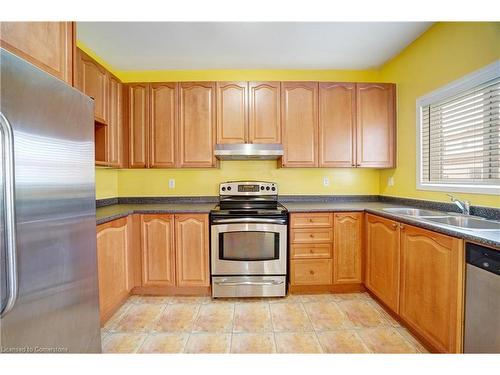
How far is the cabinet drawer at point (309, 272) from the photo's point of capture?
250cm

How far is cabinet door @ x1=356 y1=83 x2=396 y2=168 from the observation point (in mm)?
2789

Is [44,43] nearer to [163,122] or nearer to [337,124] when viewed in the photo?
[163,122]

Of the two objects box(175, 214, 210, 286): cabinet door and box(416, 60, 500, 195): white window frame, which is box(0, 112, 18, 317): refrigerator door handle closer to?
box(175, 214, 210, 286): cabinet door

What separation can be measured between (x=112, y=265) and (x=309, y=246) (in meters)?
1.80

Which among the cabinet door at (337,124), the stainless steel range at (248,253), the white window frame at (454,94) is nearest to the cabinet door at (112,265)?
the stainless steel range at (248,253)

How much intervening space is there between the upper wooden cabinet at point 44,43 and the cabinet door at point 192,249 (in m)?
1.49

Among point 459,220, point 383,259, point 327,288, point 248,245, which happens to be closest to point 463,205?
point 459,220

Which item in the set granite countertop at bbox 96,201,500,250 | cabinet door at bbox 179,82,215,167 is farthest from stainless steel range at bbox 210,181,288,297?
cabinet door at bbox 179,82,215,167

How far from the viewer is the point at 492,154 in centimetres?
178

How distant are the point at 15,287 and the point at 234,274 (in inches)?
72.9

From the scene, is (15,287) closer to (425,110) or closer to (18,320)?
(18,320)

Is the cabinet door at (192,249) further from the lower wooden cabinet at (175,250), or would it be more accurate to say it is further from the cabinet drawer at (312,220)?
the cabinet drawer at (312,220)

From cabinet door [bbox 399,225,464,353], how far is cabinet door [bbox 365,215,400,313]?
0.29 ft

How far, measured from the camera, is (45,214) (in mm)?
894
